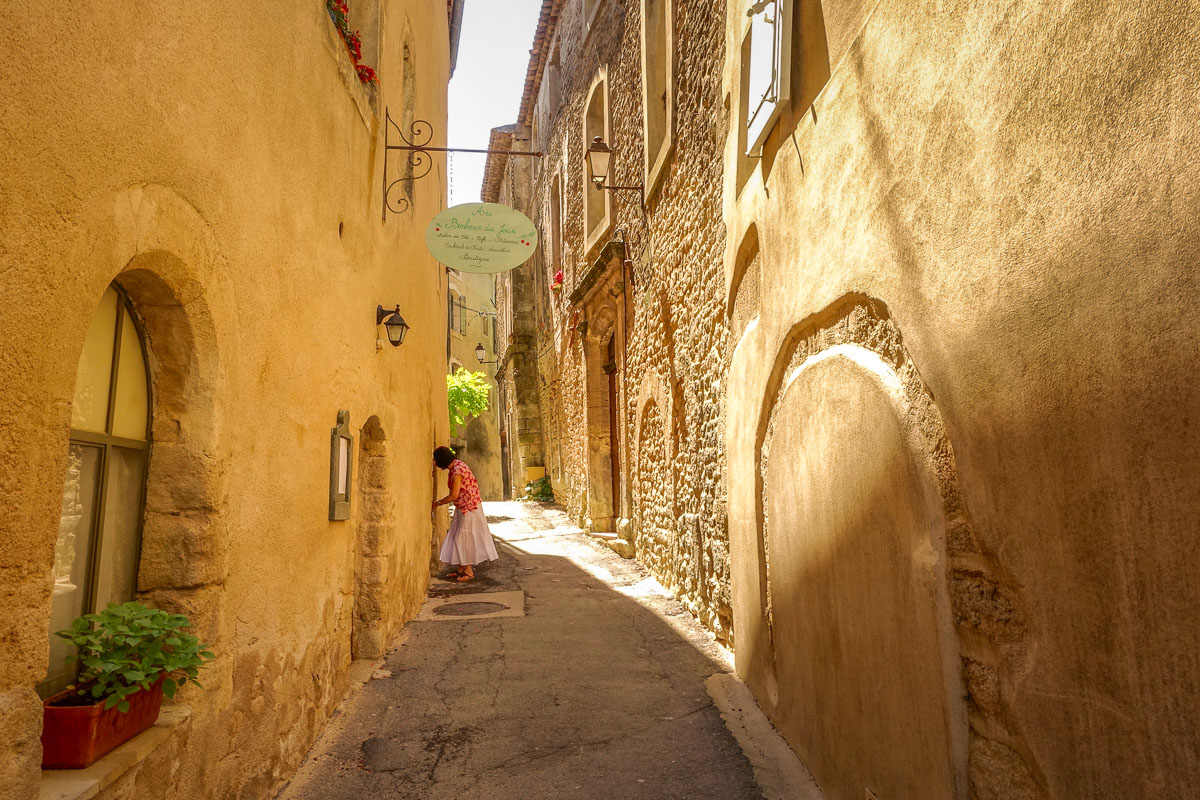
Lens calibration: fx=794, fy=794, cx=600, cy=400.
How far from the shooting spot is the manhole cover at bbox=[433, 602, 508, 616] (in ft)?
22.8

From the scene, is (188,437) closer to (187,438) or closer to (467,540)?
(187,438)

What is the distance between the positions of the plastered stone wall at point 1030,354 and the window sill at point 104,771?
2.07 metres

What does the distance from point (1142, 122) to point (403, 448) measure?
585 centimetres

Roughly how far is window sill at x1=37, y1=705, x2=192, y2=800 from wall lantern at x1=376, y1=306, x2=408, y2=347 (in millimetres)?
3470

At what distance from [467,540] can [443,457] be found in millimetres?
937

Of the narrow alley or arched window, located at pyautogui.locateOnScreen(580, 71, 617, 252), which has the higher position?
arched window, located at pyautogui.locateOnScreen(580, 71, 617, 252)

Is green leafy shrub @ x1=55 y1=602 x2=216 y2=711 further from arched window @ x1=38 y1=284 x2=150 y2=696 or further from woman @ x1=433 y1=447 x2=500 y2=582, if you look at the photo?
woman @ x1=433 y1=447 x2=500 y2=582

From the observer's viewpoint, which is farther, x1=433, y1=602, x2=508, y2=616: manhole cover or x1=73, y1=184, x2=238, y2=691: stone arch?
x1=433, y1=602, x2=508, y2=616: manhole cover

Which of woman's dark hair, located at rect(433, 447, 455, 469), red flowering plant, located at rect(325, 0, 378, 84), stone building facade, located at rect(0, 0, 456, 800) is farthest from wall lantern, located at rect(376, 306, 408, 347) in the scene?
woman's dark hair, located at rect(433, 447, 455, 469)

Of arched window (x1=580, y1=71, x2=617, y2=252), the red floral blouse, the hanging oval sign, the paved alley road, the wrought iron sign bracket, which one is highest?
arched window (x1=580, y1=71, x2=617, y2=252)

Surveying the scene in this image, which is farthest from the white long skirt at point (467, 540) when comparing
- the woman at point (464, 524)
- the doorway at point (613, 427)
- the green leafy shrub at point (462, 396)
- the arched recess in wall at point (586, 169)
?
the green leafy shrub at point (462, 396)

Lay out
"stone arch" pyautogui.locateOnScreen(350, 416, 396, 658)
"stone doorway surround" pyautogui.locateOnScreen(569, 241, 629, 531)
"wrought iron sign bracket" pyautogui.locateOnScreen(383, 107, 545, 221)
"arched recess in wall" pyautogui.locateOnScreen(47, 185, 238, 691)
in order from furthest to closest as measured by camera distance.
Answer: "stone doorway surround" pyautogui.locateOnScreen(569, 241, 629, 531)
"wrought iron sign bracket" pyautogui.locateOnScreen(383, 107, 545, 221)
"stone arch" pyautogui.locateOnScreen(350, 416, 396, 658)
"arched recess in wall" pyautogui.locateOnScreen(47, 185, 238, 691)

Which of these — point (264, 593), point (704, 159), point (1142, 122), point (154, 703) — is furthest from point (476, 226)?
point (1142, 122)

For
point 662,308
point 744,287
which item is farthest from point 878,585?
point 662,308
